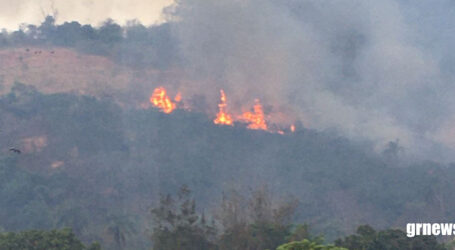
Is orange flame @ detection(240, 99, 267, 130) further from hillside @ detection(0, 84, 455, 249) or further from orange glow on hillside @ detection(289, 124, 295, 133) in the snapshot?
A: orange glow on hillside @ detection(289, 124, 295, 133)

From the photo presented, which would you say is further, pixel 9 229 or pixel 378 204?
pixel 378 204

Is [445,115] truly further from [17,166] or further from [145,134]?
[17,166]

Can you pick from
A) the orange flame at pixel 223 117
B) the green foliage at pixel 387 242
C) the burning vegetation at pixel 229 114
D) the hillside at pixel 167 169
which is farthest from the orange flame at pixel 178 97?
the green foliage at pixel 387 242

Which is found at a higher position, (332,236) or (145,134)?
(145,134)

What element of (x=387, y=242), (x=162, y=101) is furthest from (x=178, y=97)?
(x=387, y=242)

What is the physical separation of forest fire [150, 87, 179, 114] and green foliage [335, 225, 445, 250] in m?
84.5

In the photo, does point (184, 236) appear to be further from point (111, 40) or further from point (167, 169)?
point (111, 40)

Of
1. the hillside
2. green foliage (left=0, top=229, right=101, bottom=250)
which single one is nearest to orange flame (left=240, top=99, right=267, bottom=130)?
the hillside

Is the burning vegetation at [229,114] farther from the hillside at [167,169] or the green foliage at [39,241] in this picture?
the green foliage at [39,241]

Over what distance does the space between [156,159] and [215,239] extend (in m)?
62.6

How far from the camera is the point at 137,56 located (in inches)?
6127

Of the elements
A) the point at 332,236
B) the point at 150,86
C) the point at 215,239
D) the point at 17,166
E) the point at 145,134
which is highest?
the point at 150,86

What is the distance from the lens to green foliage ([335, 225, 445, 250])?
6044 centimetres

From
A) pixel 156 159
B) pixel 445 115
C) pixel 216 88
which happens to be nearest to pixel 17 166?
pixel 156 159
